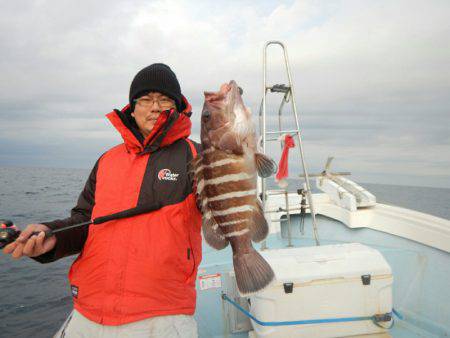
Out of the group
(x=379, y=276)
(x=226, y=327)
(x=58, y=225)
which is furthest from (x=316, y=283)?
(x=58, y=225)

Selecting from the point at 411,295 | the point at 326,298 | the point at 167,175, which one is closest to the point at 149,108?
the point at 167,175

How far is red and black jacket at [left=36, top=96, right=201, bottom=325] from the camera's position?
238cm

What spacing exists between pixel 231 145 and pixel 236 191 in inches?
12.9

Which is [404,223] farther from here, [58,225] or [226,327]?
[58,225]

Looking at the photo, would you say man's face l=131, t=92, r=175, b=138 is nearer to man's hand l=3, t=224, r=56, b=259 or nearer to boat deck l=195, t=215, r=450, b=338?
man's hand l=3, t=224, r=56, b=259

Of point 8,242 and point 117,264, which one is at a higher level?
point 8,242

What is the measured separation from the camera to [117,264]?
244 cm

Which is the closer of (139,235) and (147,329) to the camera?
(147,329)

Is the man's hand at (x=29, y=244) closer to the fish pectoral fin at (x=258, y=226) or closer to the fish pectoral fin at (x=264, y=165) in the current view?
the fish pectoral fin at (x=258, y=226)

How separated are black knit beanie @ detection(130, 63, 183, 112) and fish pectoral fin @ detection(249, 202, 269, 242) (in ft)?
4.92

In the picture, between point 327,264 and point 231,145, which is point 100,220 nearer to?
point 231,145

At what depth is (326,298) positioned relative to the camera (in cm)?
340

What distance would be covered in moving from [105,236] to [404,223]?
5.38 m

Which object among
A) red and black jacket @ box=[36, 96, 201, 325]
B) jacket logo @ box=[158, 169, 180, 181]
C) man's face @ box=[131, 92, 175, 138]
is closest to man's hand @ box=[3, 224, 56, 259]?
red and black jacket @ box=[36, 96, 201, 325]
